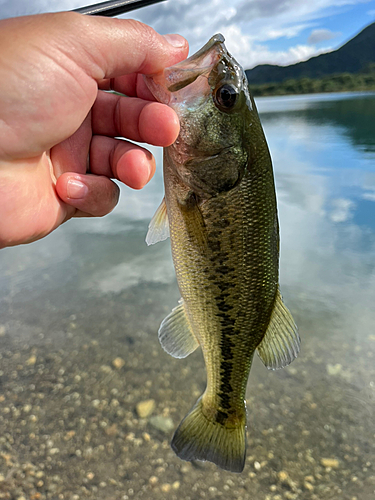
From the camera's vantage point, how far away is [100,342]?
396 cm

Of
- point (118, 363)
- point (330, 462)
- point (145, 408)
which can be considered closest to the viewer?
point (330, 462)

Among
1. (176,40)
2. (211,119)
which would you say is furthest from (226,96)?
(176,40)

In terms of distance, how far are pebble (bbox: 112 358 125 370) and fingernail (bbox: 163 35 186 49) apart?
299 cm

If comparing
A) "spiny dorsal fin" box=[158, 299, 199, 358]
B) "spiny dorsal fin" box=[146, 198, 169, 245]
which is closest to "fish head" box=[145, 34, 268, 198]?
"spiny dorsal fin" box=[146, 198, 169, 245]

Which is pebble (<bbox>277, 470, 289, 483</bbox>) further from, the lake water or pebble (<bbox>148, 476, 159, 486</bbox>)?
pebble (<bbox>148, 476, 159, 486</bbox>)

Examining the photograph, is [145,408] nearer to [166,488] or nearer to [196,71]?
[166,488]

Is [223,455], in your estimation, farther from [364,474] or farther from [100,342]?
[100,342]

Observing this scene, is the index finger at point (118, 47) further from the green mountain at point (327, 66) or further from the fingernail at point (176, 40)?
the green mountain at point (327, 66)

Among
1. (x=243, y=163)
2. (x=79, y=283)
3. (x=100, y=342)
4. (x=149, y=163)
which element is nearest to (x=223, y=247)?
(x=243, y=163)

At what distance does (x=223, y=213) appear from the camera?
1.42 metres

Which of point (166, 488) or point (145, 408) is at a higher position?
point (145, 408)

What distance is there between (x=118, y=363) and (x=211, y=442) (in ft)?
7.03

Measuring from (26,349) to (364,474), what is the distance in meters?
3.34

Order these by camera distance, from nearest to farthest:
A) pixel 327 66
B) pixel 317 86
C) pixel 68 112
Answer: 1. pixel 68 112
2. pixel 317 86
3. pixel 327 66
